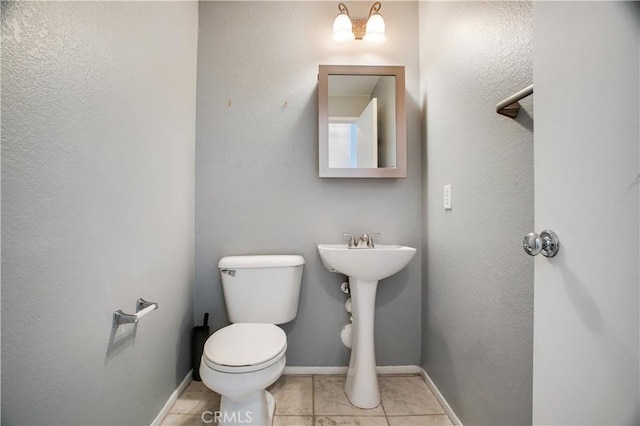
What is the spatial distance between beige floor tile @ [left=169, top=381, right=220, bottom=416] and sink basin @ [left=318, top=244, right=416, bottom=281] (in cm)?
94

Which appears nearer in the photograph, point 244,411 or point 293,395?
point 244,411

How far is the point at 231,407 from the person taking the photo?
1.11m

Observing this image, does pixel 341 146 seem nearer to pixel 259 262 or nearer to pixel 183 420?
pixel 259 262

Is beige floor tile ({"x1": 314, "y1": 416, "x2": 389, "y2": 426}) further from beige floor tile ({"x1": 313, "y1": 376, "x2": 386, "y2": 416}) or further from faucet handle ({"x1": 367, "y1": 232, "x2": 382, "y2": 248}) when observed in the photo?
faucet handle ({"x1": 367, "y1": 232, "x2": 382, "y2": 248})

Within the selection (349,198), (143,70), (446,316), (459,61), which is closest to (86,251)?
(143,70)

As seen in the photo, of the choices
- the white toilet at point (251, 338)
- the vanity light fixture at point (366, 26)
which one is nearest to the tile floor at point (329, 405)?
the white toilet at point (251, 338)

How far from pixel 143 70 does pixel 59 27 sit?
37 centimetres

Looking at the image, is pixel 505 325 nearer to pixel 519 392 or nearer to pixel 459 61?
pixel 519 392

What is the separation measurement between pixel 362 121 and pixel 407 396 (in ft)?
5.15

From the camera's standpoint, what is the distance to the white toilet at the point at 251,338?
1011mm

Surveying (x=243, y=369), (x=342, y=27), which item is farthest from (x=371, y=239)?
(x=342, y=27)

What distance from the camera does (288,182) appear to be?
5.41 ft

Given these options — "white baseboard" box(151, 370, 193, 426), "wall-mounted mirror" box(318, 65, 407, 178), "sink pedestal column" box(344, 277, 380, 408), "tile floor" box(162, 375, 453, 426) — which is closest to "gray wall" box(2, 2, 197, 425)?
"white baseboard" box(151, 370, 193, 426)

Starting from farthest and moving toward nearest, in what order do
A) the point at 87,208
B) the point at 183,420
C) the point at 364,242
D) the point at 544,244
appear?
the point at 364,242, the point at 183,420, the point at 87,208, the point at 544,244
